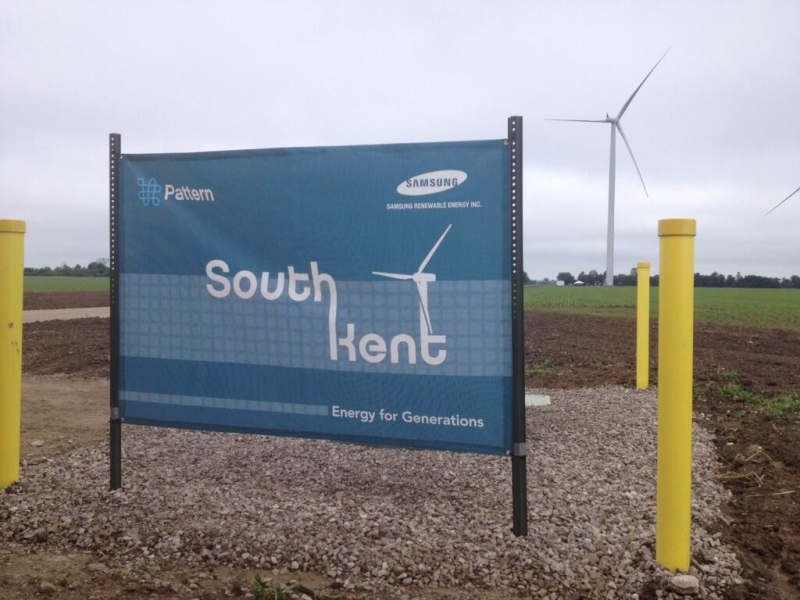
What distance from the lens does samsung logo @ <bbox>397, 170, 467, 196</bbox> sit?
4336mm

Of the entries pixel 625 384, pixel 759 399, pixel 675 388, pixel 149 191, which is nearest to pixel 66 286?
pixel 625 384

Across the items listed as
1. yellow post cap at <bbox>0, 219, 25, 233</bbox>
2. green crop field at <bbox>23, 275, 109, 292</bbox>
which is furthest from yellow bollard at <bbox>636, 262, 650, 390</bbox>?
green crop field at <bbox>23, 275, 109, 292</bbox>

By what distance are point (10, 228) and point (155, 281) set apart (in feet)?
4.01

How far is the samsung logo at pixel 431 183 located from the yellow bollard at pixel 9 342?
3047mm

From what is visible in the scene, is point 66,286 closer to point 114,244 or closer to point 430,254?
point 114,244

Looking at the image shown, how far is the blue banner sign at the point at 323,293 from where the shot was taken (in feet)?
14.3

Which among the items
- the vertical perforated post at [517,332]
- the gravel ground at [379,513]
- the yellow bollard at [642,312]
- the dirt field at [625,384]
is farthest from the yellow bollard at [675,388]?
the yellow bollard at [642,312]

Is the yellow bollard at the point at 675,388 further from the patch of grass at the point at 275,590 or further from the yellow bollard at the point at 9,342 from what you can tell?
the yellow bollard at the point at 9,342

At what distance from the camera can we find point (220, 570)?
13.3ft

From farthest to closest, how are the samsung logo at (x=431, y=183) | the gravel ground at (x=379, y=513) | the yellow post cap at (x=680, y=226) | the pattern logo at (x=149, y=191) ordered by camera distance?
the pattern logo at (x=149, y=191) → the samsung logo at (x=431, y=183) → the gravel ground at (x=379, y=513) → the yellow post cap at (x=680, y=226)

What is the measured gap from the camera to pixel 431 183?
4391 mm

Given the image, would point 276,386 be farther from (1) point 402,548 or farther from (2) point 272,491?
(1) point 402,548

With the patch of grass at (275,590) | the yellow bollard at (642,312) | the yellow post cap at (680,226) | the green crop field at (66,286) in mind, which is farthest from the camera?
the green crop field at (66,286)

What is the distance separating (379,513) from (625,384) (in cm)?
658
